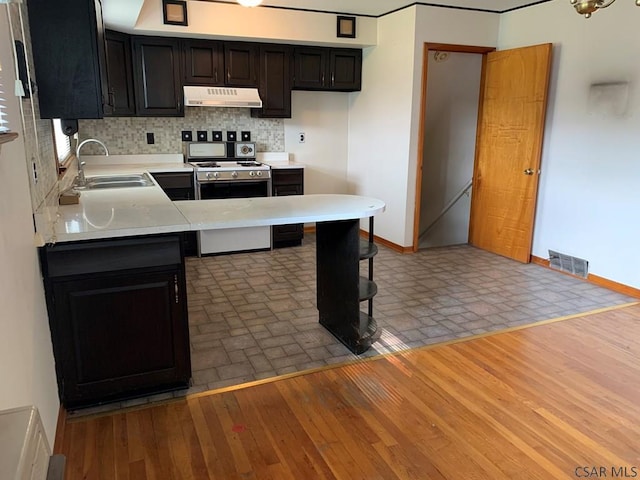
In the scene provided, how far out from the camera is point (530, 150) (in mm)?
4539

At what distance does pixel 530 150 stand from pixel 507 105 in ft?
1.82

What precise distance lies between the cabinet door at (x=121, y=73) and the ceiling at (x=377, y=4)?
1.07m

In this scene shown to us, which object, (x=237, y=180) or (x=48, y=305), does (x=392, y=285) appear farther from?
(x=48, y=305)

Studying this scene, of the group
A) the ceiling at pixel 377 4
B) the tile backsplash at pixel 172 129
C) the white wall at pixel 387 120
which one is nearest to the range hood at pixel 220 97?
the tile backsplash at pixel 172 129

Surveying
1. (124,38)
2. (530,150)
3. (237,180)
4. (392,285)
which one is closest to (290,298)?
(392,285)

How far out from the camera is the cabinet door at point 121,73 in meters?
4.45

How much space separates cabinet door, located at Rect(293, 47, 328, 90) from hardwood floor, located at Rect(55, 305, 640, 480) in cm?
350

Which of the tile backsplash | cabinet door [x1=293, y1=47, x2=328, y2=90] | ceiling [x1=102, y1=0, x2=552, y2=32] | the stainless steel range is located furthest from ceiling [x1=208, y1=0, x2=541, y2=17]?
the stainless steel range

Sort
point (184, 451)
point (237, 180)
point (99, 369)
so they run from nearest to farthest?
point (184, 451), point (99, 369), point (237, 180)

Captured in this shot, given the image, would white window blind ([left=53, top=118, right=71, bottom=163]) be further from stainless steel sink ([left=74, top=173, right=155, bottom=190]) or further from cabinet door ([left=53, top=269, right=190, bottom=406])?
cabinet door ([left=53, top=269, right=190, bottom=406])

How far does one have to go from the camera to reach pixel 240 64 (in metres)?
5.02

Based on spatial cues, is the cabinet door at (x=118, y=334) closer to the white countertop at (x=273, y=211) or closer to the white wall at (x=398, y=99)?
the white countertop at (x=273, y=211)

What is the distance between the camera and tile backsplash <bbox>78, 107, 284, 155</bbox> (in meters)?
4.97

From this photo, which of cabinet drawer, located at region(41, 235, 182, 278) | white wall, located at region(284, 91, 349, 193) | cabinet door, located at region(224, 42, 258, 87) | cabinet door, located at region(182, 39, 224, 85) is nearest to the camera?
cabinet drawer, located at region(41, 235, 182, 278)
